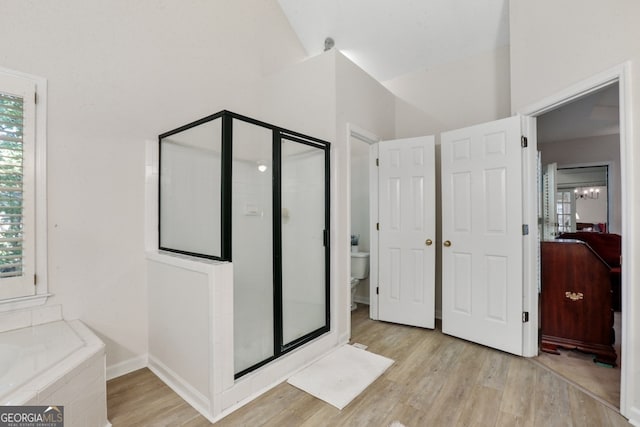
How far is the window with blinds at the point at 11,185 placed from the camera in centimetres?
178

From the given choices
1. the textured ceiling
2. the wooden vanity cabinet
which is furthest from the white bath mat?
the textured ceiling

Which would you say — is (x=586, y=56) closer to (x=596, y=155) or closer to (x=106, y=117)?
(x=596, y=155)

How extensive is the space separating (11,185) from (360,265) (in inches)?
129

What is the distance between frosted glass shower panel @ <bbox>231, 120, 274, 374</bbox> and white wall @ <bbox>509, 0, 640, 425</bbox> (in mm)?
2211

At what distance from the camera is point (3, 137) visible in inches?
69.6

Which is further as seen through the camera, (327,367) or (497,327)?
(497,327)

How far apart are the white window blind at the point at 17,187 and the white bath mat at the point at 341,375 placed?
6.11 ft

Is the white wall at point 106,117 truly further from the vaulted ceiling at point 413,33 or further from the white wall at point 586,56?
the white wall at point 586,56

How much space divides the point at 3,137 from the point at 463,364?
355 centimetres

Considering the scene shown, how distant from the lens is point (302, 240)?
2586mm

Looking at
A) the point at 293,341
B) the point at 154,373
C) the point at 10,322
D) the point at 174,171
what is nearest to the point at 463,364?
the point at 293,341

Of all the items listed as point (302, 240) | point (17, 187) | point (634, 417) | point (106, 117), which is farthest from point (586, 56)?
point (17, 187)

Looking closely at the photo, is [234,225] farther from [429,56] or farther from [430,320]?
[429,56]

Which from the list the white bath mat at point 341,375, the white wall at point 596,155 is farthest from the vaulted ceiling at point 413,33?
the white bath mat at point 341,375
